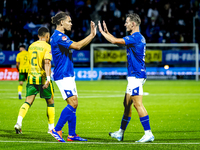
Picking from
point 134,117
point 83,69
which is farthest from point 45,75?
point 83,69

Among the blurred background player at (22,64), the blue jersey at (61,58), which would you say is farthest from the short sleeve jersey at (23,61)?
the blue jersey at (61,58)

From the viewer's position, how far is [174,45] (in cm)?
3000

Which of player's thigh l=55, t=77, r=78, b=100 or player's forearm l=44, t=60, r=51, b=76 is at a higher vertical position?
player's forearm l=44, t=60, r=51, b=76

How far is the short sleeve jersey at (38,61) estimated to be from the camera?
7586mm

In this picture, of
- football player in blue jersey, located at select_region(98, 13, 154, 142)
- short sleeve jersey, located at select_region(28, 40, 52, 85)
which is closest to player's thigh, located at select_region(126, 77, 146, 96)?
football player in blue jersey, located at select_region(98, 13, 154, 142)

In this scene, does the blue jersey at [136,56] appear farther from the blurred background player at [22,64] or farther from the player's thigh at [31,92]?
the blurred background player at [22,64]

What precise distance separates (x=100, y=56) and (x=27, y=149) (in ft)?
80.1

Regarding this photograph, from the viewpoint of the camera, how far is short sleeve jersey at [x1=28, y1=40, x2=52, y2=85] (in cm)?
759

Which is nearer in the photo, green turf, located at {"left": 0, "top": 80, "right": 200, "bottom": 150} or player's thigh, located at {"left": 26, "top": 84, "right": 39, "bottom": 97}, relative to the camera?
green turf, located at {"left": 0, "top": 80, "right": 200, "bottom": 150}

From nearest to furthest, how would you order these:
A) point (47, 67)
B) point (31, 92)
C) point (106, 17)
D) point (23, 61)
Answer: point (47, 67)
point (31, 92)
point (23, 61)
point (106, 17)

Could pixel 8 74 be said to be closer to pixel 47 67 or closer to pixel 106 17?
pixel 106 17

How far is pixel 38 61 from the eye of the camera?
7625mm

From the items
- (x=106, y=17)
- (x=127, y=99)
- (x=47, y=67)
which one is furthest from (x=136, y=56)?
(x=106, y=17)

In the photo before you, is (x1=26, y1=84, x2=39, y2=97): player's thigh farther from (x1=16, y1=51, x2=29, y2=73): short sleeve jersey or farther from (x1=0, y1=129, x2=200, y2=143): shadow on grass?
(x1=16, y1=51, x2=29, y2=73): short sleeve jersey
